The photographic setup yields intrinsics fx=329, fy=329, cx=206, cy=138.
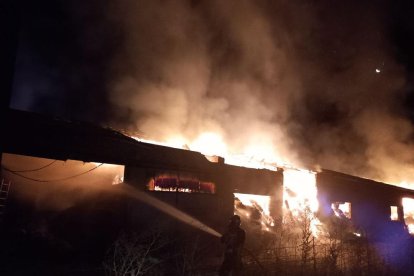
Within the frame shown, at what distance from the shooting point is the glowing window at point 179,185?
495 inches

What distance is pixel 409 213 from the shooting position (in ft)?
87.0

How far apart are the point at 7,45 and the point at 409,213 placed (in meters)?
29.3

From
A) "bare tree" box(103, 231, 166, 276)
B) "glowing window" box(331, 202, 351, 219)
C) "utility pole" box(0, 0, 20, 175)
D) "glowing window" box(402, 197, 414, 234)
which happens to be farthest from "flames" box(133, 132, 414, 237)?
"glowing window" box(402, 197, 414, 234)

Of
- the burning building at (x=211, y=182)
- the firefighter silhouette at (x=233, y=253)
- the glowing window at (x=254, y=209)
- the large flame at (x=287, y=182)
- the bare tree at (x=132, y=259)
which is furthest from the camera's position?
the large flame at (x=287, y=182)

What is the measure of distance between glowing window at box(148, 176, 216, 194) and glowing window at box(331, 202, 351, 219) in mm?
10418

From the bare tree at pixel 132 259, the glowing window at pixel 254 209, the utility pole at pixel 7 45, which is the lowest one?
the bare tree at pixel 132 259

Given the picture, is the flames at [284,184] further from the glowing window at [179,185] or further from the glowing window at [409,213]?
the glowing window at [409,213]

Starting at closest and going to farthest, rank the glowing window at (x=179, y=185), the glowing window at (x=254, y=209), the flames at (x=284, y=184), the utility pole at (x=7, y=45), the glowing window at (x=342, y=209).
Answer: the utility pole at (x=7, y=45)
the glowing window at (x=179, y=185)
the glowing window at (x=254, y=209)
the flames at (x=284, y=184)
the glowing window at (x=342, y=209)

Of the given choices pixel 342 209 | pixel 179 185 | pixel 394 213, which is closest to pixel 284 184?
pixel 342 209

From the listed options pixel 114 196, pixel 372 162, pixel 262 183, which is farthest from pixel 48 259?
pixel 372 162

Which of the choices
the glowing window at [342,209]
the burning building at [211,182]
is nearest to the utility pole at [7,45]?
the burning building at [211,182]

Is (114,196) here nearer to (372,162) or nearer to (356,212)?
(356,212)

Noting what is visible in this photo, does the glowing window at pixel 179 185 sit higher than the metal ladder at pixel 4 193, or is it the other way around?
the glowing window at pixel 179 185

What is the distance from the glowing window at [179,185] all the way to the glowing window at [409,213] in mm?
19311
